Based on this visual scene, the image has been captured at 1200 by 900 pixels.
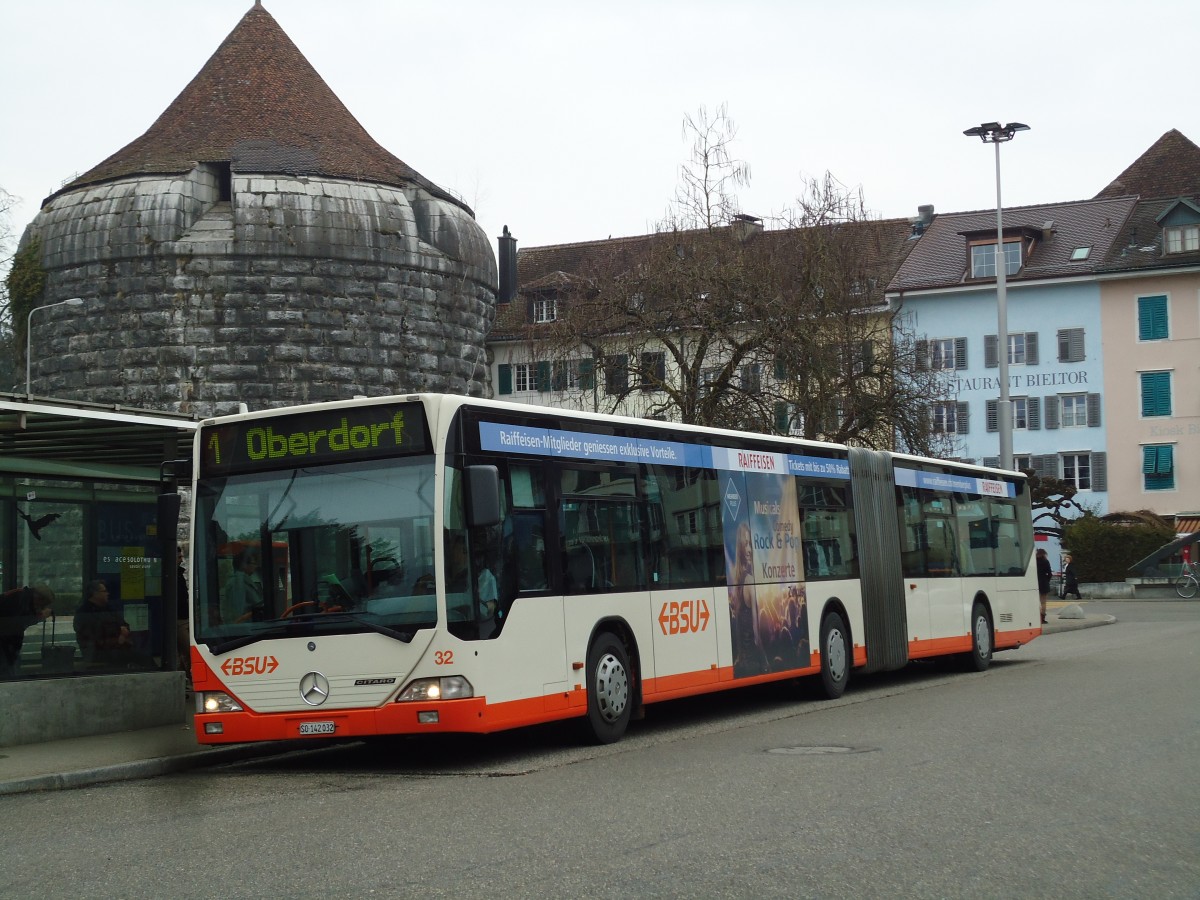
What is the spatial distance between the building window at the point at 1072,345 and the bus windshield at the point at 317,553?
5596 cm

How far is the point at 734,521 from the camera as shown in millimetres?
16328

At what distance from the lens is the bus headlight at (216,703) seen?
493 inches

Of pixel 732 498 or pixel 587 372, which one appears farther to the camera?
pixel 587 372

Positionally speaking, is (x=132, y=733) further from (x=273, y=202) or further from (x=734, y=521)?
(x=273, y=202)

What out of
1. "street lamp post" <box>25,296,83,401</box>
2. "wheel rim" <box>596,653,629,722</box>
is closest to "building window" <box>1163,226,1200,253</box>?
"street lamp post" <box>25,296,83,401</box>

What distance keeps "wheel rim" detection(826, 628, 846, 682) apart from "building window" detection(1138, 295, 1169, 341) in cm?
4883

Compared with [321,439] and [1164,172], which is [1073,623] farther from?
[1164,172]

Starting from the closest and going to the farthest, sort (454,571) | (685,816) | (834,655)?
(685,816), (454,571), (834,655)

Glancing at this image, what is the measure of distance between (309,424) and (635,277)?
16194 millimetres

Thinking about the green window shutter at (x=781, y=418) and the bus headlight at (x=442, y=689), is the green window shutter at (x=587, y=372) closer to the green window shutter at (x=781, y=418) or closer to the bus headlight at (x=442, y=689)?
the green window shutter at (x=781, y=418)

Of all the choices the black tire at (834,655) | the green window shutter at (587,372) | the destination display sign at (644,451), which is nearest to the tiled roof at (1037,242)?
the green window shutter at (587,372)

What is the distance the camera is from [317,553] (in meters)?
12.2

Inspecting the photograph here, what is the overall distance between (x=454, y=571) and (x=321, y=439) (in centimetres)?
155

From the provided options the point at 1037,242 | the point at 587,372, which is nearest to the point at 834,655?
the point at 587,372
